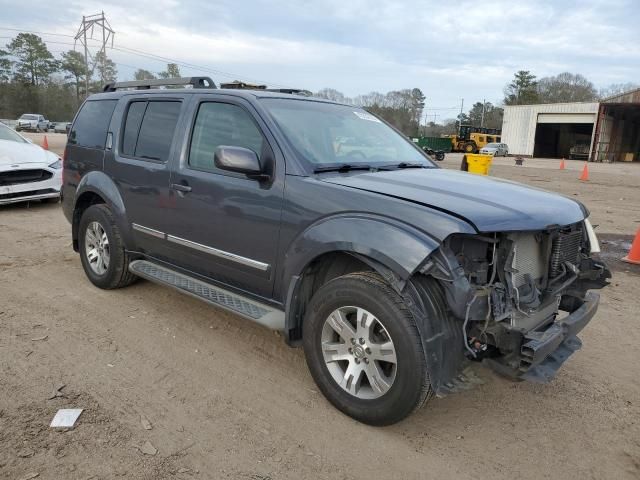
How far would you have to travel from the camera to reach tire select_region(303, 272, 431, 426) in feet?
8.84

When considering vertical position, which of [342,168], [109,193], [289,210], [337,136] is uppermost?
[337,136]

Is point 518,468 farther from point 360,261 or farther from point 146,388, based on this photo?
point 146,388

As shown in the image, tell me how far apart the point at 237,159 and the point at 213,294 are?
1111mm

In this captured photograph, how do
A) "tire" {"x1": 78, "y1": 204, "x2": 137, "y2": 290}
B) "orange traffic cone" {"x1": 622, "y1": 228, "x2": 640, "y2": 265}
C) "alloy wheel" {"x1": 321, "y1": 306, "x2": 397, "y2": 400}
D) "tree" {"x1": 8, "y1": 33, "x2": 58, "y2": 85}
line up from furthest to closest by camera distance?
"tree" {"x1": 8, "y1": 33, "x2": 58, "y2": 85}
"orange traffic cone" {"x1": 622, "y1": 228, "x2": 640, "y2": 265}
"tire" {"x1": 78, "y1": 204, "x2": 137, "y2": 290}
"alloy wheel" {"x1": 321, "y1": 306, "x2": 397, "y2": 400}

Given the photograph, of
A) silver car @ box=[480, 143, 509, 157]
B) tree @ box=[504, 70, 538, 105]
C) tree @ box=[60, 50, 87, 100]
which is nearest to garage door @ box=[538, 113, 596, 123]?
silver car @ box=[480, 143, 509, 157]

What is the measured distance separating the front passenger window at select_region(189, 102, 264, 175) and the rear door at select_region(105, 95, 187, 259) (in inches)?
10.5

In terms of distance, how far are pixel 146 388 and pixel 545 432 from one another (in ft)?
8.31

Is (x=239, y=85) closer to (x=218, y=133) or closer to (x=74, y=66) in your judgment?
(x=218, y=133)

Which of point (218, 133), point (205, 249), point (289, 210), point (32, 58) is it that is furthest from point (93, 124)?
point (32, 58)

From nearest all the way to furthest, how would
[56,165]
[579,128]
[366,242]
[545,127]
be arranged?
[366,242] → [56,165] → [545,127] → [579,128]

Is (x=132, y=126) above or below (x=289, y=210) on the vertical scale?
above

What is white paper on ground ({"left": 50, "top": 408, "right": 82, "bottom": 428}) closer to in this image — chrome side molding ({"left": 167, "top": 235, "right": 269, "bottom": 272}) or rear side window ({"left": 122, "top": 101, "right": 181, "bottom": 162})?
chrome side molding ({"left": 167, "top": 235, "right": 269, "bottom": 272})

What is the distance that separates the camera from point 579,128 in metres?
57.6

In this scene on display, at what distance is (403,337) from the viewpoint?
2.68 meters
